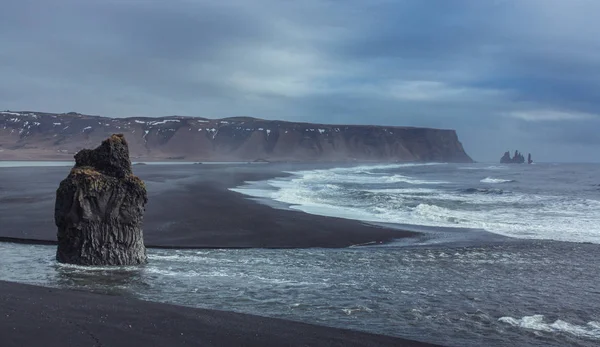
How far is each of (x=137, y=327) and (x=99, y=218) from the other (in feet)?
20.0

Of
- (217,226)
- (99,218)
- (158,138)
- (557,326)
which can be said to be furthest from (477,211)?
(158,138)

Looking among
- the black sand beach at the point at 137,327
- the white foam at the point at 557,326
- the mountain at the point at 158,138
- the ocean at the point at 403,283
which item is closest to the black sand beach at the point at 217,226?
the ocean at the point at 403,283

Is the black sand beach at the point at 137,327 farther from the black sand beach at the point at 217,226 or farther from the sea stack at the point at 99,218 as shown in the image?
the black sand beach at the point at 217,226

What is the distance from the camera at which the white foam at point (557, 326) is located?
357 inches

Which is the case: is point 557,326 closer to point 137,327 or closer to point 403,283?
point 403,283

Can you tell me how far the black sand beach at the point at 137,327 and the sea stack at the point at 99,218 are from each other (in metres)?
3.65

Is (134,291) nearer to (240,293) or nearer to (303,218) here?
(240,293)

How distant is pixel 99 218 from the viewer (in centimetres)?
1342

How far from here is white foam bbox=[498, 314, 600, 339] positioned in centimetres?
908

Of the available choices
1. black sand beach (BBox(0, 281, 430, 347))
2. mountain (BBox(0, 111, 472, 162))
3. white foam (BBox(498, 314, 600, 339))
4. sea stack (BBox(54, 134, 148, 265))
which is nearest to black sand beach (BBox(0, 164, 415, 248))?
sea stack (BBox(54, 134, 148, 265))

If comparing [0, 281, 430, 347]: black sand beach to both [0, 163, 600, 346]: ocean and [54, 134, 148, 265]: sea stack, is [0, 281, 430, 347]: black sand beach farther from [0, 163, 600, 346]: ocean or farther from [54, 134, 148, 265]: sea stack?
[54, 134, 148, 265]: sea stack

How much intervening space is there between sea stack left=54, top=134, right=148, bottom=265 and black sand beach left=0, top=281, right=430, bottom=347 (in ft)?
12.0

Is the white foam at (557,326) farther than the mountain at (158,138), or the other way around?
the mountain at (158,138)

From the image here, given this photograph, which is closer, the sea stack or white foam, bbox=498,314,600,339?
white foam, bbox=498,314,600,339
